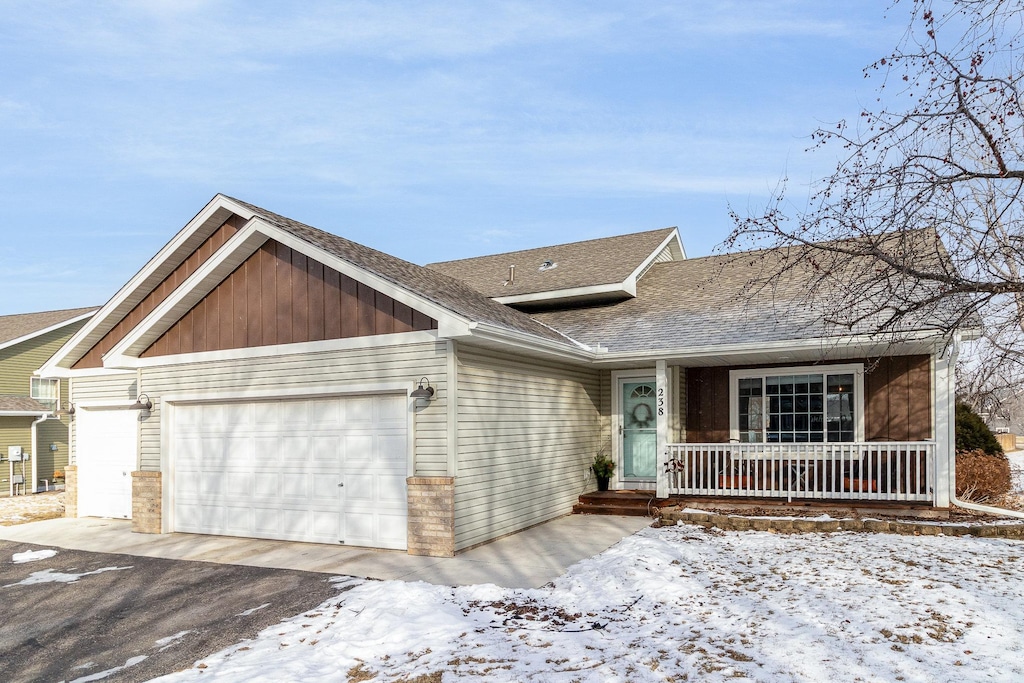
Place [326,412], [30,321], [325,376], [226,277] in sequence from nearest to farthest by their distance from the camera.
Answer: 1. [325,376]
2. [326,412]
3. [226,277]
4. [30,321]

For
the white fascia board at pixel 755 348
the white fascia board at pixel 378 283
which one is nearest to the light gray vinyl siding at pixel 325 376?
the white fascia board at pixel 378 283

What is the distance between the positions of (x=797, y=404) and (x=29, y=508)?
645 inches

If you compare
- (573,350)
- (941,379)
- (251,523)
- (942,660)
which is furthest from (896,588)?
(251,523)

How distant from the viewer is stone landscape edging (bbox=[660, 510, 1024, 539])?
30.9 ft

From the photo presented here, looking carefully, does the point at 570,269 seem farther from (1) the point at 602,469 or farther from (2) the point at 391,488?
(2) the point at 391,488

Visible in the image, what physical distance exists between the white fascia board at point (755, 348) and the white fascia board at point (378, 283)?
421 centimetres

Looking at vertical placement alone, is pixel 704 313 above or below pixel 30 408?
above

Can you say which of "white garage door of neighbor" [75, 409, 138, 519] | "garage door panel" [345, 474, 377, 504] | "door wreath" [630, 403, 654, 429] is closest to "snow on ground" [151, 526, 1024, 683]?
"garage door panel" [345, 474, 377, 504]

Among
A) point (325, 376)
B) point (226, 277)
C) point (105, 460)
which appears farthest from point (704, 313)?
point (105, 460)

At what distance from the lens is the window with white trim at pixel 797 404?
12484mm

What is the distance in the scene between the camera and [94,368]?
1416cm

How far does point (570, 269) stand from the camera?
16875 mm

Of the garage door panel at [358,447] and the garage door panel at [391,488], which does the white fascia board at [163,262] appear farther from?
the garage door panel at [391,488]

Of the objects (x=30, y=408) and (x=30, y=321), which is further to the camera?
(x=30, y=321)
